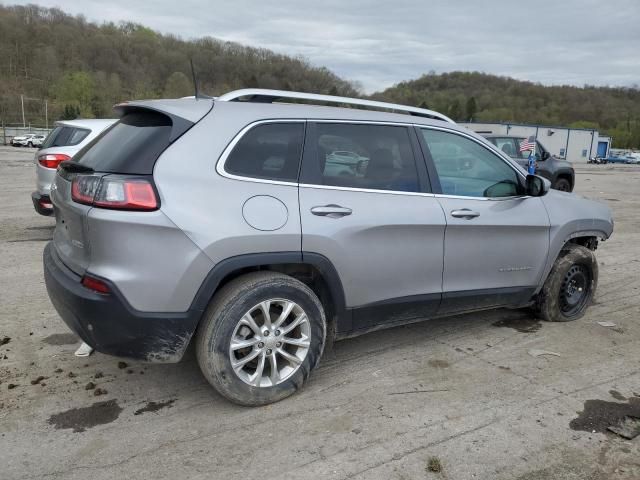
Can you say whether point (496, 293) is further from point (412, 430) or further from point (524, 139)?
point (524, 139)

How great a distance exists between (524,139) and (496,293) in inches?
455

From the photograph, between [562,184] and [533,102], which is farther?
[533,102]

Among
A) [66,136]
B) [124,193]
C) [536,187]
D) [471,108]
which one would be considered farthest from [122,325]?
[471,108]

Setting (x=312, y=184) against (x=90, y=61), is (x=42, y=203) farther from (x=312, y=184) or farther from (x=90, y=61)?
(x=90, y=61)

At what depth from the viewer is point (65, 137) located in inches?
308

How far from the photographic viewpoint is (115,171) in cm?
291

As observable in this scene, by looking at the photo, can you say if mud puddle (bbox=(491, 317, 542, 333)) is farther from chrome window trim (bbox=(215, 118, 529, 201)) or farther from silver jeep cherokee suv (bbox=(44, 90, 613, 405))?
chrome window trim (bbox=(215, 118, 529, 201))

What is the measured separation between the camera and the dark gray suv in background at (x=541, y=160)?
14.2 metres

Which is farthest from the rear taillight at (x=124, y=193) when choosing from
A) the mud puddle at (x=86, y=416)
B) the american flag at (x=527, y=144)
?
the american flag at (x=527, y=144)

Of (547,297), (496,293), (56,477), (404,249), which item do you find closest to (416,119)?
(404,249)

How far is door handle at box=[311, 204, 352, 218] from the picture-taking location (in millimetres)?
3240

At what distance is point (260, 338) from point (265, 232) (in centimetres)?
61

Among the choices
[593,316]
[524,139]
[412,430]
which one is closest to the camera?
[412,430]

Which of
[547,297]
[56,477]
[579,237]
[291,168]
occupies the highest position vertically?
[291,168]
